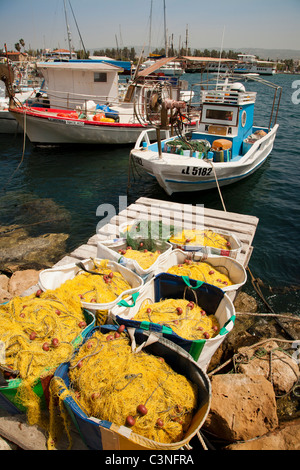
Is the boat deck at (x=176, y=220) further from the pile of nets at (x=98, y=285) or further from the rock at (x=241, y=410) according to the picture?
the rock at (x=241, y=410)

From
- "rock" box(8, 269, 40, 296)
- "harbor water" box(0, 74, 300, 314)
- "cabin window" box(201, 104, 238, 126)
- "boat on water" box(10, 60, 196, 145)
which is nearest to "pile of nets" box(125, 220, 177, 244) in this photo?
"rock" box(8, 269, 40, 296)

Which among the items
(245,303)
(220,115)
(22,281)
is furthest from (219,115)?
(22,281)

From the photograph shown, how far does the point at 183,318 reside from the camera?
3.77 metres

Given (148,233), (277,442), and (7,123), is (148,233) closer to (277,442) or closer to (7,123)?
(277,442)

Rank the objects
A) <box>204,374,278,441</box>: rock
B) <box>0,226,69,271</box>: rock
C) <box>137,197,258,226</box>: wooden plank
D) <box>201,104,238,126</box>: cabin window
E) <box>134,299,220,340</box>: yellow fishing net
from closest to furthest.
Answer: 1. <box>204,374,278,441</box>: rock
2. <box>134,299,220,340</box>: yellow fishing net
3. <box>0,226,69,271</box>: rock
4. <box>137,197,258,226</box>: wooden plank
5. <box>201,104,238,126</box>: cabin window

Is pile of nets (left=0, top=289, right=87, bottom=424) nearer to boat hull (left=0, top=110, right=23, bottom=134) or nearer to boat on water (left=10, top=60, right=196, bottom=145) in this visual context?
boat on water (left=10, top=60, right=196, bottom=145)

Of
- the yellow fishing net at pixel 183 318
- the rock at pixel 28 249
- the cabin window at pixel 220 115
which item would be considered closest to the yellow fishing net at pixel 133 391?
the yellow fishing net at pixel 183 318

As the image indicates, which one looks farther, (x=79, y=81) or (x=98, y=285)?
(x=79, y=81)

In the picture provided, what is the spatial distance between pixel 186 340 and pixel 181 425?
86 cm

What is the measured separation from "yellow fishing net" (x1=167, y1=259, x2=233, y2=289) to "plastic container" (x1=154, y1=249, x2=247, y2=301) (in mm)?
66

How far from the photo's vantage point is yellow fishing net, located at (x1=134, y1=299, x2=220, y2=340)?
11.8ft

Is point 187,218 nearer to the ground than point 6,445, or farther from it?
farther from it

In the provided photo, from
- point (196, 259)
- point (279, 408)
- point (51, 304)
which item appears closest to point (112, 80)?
point (196, 259)

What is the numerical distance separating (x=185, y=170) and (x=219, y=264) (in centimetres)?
540
